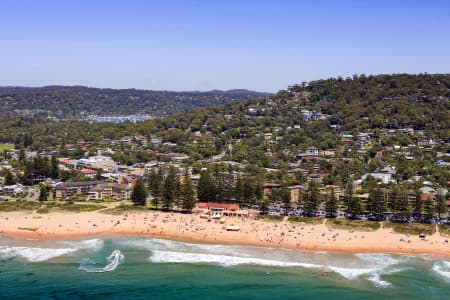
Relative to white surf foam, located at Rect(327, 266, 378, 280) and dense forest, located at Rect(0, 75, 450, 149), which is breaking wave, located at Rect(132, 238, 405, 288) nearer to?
white surf foam, located at Rect(327, 266, 378, 280)

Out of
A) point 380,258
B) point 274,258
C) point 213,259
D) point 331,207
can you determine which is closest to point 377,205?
point 331,207

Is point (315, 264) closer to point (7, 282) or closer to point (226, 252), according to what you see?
point (226, 252)

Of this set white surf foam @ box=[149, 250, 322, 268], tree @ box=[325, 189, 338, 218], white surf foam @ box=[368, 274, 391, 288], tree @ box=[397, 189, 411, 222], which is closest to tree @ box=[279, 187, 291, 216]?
tree @ box=[325, 189, 338, 218]

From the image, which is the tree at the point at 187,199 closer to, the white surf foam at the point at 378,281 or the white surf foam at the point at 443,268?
the white surf foam at the point at 378,281

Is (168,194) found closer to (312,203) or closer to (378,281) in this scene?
(312,203)

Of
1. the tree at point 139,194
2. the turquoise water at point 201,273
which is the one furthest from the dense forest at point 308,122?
the turquoise water at point 201,273
